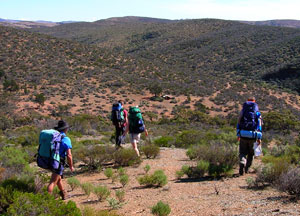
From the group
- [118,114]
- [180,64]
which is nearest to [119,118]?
[118,114]

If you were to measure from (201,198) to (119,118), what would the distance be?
391cm

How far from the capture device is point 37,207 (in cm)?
359

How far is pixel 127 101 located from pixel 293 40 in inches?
1689

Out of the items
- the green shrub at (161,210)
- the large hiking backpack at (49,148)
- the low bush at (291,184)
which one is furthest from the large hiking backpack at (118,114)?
the low bush at (291,184)

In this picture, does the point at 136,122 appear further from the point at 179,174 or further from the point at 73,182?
the point at 73,182

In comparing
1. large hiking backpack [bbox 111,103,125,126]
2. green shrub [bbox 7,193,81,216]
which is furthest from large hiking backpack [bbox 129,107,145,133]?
green shrub [bbox 7,193,81,216]

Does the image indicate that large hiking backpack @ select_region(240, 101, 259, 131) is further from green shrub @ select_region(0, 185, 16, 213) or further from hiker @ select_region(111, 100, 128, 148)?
green shrub @ select_region(0, 185, 16, 213)

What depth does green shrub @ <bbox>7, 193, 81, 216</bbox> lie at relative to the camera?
3.53 metres

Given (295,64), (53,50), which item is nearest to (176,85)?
(53,50)

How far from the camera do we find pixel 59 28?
364ft

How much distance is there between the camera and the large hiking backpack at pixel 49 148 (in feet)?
16.5

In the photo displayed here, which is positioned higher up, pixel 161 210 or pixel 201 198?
pixel 161 210

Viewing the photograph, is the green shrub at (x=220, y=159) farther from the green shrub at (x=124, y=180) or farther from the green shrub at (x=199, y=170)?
the green shrub at (x=124, y=180)

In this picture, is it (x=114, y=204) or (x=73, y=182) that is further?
(x=73, y=182)
